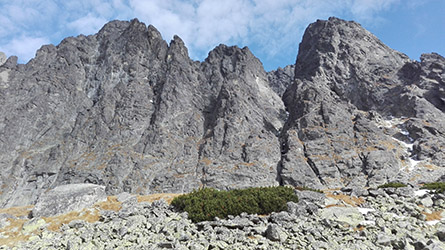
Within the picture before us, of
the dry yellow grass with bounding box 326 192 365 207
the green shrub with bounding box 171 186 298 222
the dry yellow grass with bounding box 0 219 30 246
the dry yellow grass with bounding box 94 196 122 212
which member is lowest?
the dry yellow grass with bounding box 0 219 30 246

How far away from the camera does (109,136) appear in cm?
6588

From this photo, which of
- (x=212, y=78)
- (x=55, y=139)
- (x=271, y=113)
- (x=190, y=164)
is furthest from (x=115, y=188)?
(x=212, y=78)

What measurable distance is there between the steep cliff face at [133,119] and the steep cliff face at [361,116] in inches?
298

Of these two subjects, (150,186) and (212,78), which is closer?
(150,186)

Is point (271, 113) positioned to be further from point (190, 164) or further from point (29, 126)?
point (29, 126)

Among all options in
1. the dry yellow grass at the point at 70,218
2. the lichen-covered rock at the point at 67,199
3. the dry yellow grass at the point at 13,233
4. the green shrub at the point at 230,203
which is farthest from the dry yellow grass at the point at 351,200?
the dry yellow grass at the point at 13,233

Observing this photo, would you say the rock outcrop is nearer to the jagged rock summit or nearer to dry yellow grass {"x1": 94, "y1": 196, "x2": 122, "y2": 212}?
dry yellow grass {"x1": 94, "y1": 196, "x2": 122, "y2": 212}

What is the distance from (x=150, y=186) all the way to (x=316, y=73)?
69.5 m

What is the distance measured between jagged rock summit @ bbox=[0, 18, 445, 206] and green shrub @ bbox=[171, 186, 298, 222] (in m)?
31.5

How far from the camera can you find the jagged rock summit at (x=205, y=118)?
54.2m

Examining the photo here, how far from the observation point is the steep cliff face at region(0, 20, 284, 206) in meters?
55.9

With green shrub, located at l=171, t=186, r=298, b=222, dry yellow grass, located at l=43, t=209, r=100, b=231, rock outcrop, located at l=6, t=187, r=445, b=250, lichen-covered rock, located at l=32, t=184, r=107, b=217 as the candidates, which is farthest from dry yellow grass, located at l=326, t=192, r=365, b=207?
lichen-covered rock, located at l=32, t=184, r=107, b=217

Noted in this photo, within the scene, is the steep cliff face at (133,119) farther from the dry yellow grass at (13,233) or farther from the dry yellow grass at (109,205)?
the dry yellow grass at (13,233)

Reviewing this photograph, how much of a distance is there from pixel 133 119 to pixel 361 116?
57.8 meters
